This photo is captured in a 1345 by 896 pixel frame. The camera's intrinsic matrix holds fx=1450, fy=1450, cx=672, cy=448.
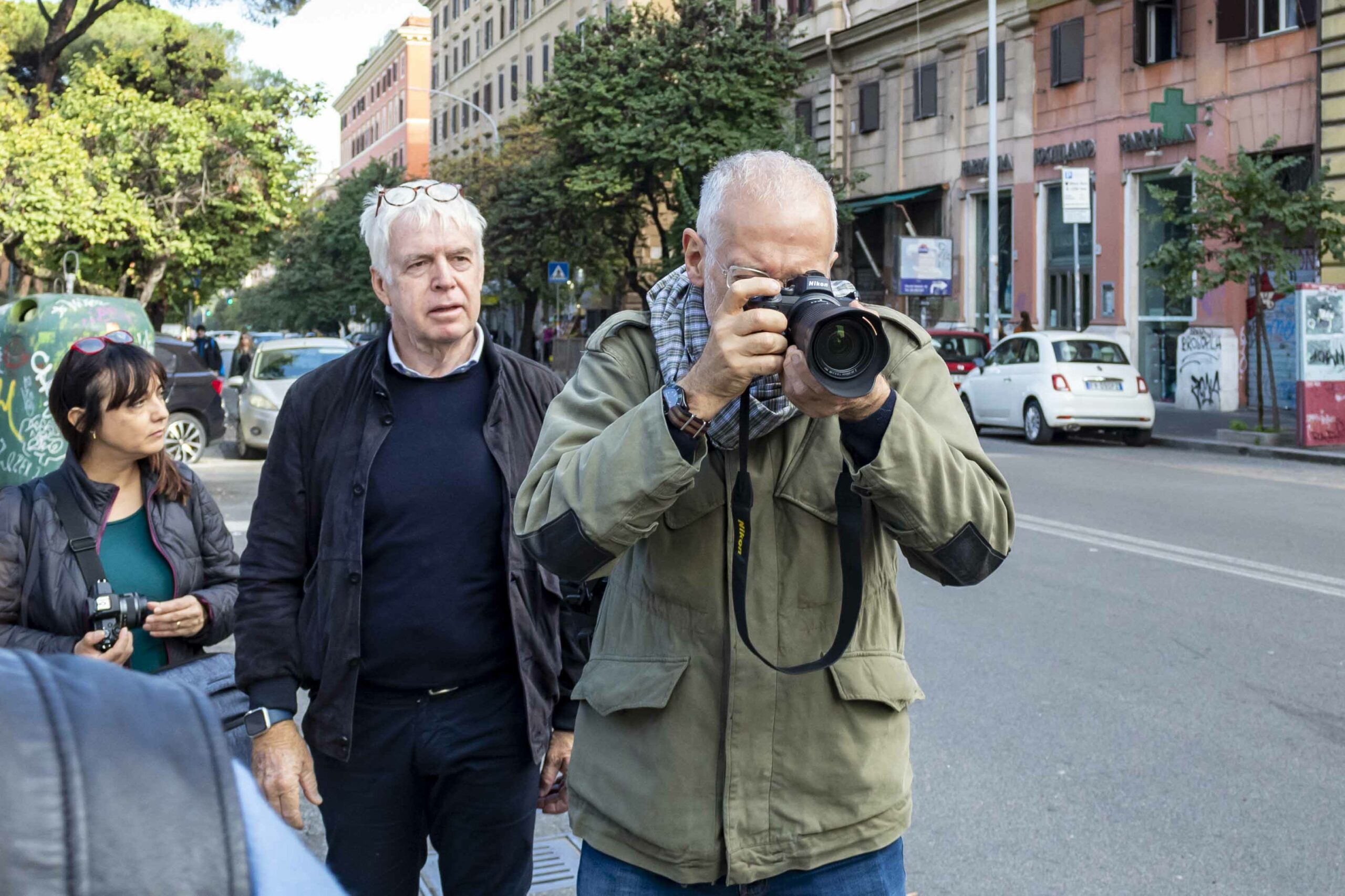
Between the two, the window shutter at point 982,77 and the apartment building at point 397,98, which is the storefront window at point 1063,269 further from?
the apartment building at point 397,98

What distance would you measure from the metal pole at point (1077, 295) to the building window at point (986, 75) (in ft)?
15.6

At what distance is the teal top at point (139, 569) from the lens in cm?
339

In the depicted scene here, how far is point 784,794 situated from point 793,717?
113 millimetres

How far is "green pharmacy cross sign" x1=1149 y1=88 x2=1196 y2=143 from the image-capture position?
79.4ft

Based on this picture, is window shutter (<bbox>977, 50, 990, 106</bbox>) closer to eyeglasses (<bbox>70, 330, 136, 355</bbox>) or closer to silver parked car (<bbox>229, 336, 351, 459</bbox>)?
silver parked car (<bbox>229, 336, 351, 459</bbox>)

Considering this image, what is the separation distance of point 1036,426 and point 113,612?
1750 centimetres

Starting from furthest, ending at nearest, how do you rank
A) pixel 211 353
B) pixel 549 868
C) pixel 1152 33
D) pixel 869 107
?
pixel 211 353 < pixel 869 107 < pixel 1152 33 < pixel 549 868

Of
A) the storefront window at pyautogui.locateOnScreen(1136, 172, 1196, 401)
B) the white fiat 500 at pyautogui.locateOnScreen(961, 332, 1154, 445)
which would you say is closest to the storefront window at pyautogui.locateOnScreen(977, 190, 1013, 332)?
the storefront window at pyautogui.locateOnScreen(1136, 172, 1196, 401)

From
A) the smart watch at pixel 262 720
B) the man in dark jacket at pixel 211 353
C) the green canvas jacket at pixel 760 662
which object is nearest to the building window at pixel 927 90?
the man in dark jacket at pixel 211 353

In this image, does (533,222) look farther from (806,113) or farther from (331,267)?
(331,267)

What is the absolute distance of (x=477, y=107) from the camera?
52.4 meters

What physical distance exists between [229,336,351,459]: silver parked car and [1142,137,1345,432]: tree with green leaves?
11.1 m

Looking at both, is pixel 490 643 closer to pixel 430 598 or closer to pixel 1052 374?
pixel 430 598

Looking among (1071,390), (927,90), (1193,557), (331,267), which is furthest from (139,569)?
(331,267)
